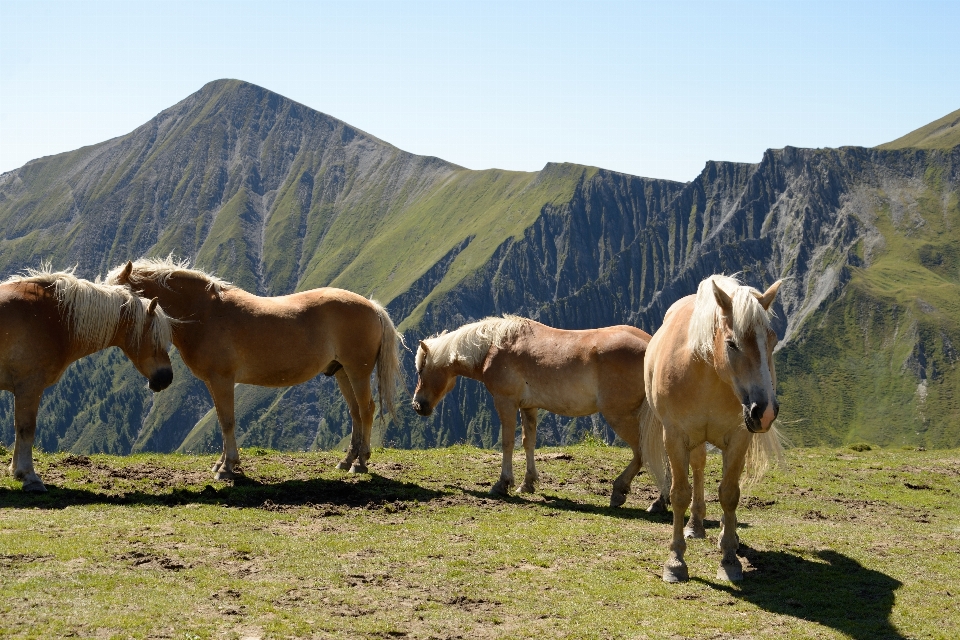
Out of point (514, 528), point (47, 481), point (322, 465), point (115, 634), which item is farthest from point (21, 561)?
point (322, 465)

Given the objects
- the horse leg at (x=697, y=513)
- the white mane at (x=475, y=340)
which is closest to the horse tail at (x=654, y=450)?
the horse leg at (x=697, y=513)

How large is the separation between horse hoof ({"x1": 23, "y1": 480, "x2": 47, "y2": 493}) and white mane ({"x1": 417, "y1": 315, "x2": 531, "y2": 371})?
22.9ft

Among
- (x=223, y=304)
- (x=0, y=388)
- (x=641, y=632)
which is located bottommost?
(x=641, y=632)

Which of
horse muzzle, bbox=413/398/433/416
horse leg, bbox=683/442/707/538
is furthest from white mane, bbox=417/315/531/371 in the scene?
horse leg, bbox=683/442/707/538

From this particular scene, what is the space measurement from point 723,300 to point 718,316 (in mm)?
350

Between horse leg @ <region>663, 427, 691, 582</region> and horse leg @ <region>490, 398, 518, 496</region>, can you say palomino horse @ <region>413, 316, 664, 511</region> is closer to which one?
horse leg @ <region>490, 398, 518, 496</region>

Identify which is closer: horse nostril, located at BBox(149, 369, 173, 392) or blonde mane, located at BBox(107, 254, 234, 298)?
horse nostril, located at BBox(149, 369, 173, 392)

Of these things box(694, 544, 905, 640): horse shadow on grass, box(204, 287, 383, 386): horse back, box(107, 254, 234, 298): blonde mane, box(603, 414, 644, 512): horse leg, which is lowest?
box(694, 544, 905, 640): horse shadow on grass

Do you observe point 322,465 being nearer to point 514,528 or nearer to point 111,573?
point 514,528

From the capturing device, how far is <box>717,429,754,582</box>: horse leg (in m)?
9.84

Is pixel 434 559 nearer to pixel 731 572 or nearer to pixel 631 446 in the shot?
pixel 731 572

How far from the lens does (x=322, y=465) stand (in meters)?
17.1

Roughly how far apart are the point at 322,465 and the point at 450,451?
4.24 meters

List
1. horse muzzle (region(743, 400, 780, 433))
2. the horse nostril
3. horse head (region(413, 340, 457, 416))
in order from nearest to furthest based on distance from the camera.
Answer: horse muzzle (region(743, 400, 780, 433)) < the horse nostril < horse head (region(413, 340, 457, 416))
